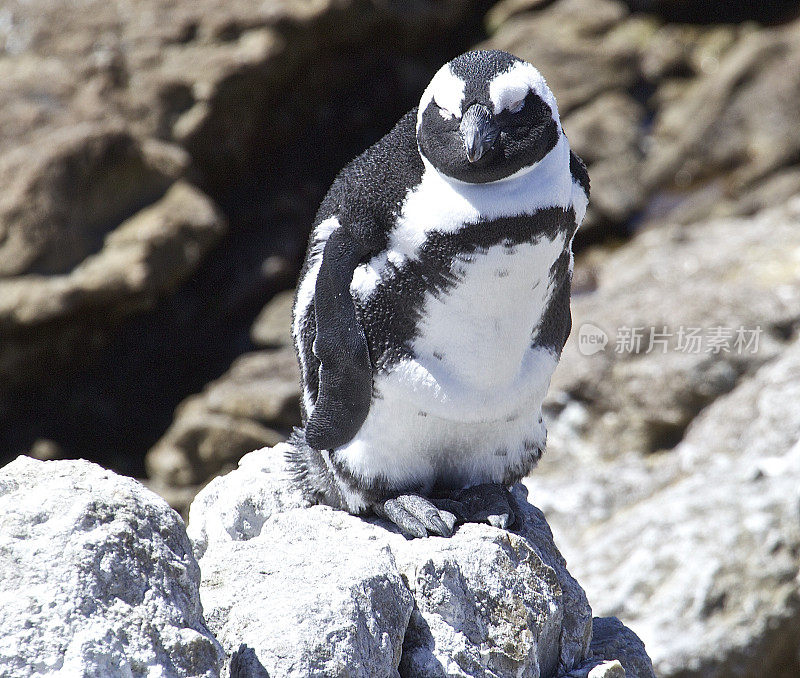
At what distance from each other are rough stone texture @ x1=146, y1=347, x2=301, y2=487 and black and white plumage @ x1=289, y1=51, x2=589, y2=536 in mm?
3585

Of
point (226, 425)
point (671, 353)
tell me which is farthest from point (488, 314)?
point (226, 425)

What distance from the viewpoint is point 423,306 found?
7.60ft

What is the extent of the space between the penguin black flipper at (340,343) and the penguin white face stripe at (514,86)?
47cm

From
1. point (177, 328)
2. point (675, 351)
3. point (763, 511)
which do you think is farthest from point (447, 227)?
point (177, 328)

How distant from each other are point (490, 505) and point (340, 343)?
56 centimetres

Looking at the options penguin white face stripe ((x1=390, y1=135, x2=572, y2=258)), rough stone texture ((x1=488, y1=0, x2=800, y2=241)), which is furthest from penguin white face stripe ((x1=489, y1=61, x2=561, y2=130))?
rough stone texture ((x1=488, y1=0, x2=800, y2=241))

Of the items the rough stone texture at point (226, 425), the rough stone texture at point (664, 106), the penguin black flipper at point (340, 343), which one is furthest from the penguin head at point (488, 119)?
the rough stone texture at point (664, 106)

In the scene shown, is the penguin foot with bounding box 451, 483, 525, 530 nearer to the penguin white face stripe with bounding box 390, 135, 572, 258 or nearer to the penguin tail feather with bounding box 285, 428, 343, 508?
the penguin tail feather with bounding box 285, 428, 343, 508

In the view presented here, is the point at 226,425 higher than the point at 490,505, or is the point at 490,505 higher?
the point at 490,505

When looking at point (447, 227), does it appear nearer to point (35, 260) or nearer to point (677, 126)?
point (35, 260)

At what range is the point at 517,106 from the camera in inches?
85.1

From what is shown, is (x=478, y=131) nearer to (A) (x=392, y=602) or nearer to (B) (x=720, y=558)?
(A) (x=392, y=602)

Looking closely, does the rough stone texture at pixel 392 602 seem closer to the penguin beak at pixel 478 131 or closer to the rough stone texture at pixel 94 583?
the rough stone texture at pixel 94 583

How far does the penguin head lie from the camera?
212 cm
